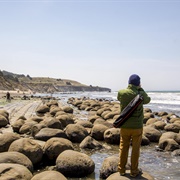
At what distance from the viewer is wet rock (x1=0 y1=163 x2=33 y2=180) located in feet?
19.5

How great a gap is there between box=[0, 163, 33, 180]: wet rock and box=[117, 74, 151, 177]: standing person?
2.28 m

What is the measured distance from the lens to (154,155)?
424 inches

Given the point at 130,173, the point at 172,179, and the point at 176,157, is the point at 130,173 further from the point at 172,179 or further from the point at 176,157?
the point at 176,157

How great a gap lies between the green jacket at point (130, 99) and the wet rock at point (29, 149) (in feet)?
10.7

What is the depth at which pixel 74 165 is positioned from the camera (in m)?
7.81

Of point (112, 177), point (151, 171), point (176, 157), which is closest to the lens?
point (112, 177)

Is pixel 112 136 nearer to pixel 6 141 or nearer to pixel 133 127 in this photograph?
pixel 6 141

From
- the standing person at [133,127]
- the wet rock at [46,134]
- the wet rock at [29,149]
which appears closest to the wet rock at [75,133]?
the wet rock at [46,134]

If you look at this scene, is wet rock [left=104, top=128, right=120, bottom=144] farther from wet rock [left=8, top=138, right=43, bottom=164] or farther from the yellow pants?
the yellow pants

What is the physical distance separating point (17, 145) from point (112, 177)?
10.5 feet

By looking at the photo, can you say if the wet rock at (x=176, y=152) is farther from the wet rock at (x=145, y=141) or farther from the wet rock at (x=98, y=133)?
the wet rock at (x=98, y=133)

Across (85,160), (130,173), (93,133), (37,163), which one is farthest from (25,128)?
(130,173)

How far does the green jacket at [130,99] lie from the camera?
647 cm

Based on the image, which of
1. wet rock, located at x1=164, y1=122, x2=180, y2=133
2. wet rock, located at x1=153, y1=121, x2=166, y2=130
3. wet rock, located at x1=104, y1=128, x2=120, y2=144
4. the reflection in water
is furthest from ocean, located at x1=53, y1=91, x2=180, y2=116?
the reflection in water
